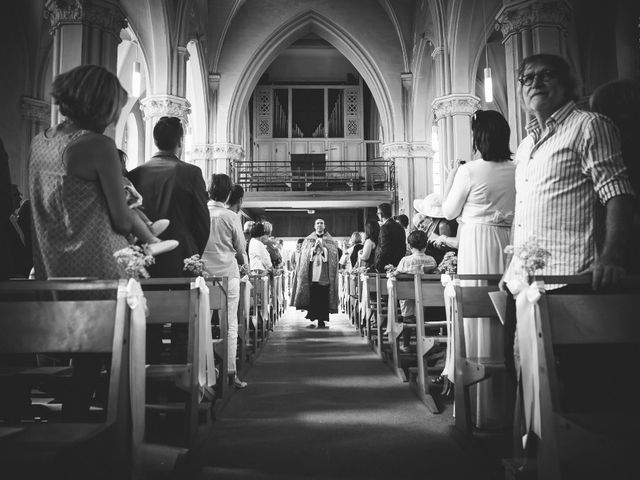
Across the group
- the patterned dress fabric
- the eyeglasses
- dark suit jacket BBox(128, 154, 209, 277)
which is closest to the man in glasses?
the eyeglasses

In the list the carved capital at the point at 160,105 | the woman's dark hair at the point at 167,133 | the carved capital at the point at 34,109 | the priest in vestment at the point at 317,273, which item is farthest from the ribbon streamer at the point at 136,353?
the carved capital at the point at 34,109

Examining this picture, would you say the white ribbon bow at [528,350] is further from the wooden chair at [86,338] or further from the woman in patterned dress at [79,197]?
the woman in patterned dress at [79,197]

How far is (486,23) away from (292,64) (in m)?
12.4

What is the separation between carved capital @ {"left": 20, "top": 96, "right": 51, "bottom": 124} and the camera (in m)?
12.2

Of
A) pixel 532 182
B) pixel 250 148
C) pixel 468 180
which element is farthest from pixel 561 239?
pixel 250 148

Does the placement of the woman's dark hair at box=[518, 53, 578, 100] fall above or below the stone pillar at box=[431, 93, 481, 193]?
below

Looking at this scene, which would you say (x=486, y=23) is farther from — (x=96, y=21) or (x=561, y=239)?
(x=561, y=239)

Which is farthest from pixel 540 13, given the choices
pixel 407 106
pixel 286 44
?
pixel 286 44

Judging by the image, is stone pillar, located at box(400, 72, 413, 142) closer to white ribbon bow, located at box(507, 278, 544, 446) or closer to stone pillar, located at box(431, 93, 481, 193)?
stone pillar, located at box(431, 93, 481, 193)

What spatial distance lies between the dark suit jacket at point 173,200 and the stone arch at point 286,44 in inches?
508

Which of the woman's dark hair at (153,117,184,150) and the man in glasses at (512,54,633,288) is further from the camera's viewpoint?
the woman's dark hair at (153,117,184,150)

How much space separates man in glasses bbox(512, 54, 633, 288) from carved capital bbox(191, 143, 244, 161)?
45.6ft

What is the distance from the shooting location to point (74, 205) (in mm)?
2004

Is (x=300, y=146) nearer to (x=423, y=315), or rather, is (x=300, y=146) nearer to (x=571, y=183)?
(x=423, y=315)
